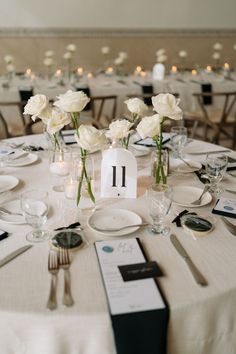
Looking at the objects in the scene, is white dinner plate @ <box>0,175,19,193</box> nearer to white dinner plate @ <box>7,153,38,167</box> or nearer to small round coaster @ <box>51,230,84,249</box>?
white dinner plate @ <box>7,153,38,167</box>

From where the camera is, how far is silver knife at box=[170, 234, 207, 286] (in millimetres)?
1006

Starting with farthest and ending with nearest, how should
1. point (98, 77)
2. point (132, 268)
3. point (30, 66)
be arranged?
point (30, 66), point (98, 77), point (132, 268)

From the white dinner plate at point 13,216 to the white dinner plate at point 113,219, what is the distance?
251mm

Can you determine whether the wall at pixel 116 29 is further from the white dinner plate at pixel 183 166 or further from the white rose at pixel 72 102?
the white rose at pixel 72 102

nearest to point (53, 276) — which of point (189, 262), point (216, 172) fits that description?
point (189, 262)

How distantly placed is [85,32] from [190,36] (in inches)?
70.9

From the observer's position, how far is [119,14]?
5.85 m

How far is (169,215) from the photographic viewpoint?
136 cm

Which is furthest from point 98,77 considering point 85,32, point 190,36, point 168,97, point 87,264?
point 87,264

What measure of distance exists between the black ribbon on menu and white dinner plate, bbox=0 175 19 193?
33.6 inches

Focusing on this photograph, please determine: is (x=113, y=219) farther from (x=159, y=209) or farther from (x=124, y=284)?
(x=124, y=284)

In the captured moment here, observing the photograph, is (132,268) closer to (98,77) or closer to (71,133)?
(71,133)

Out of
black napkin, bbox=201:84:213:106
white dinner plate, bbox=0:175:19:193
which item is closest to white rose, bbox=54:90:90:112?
white dinner plate, bbox=0:175:19:193

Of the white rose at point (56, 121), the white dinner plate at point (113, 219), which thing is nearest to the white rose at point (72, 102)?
the white rose at point (56, 121)
